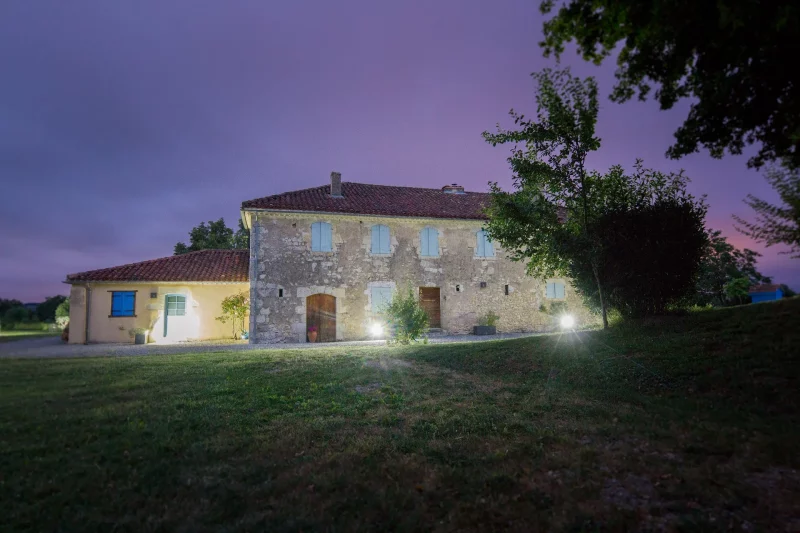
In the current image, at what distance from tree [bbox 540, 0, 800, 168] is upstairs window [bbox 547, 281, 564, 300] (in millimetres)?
14963

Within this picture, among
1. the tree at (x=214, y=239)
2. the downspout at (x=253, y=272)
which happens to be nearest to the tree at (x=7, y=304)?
the tree at (x=214, y=239)

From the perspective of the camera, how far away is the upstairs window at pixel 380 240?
17719mm

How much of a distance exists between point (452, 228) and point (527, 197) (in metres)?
9.06

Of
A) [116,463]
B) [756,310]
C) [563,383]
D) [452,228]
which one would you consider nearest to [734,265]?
[452,228]

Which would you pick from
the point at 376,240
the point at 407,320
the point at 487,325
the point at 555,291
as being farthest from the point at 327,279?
the point at 555,291

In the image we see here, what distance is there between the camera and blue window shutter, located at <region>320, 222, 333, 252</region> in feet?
56.1

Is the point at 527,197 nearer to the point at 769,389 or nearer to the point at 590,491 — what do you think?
the point at 769,389

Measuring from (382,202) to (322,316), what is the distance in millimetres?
5856

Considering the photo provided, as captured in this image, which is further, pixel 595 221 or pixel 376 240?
pixel 376 240

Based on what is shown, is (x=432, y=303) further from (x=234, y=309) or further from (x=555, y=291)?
(x=234, y=309)

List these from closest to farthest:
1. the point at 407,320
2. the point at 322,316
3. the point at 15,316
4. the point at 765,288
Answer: the point at 407,320
the point at 322,316
the point at 765,288
the point at 15,316

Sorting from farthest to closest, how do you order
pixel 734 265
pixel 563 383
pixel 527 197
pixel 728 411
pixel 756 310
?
pixel 734 265
pixel 527 197
pixel 756 310
pixel 563 383
pixel 728 411

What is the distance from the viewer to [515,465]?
3.48 meters

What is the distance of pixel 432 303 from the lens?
18438 millimetres
